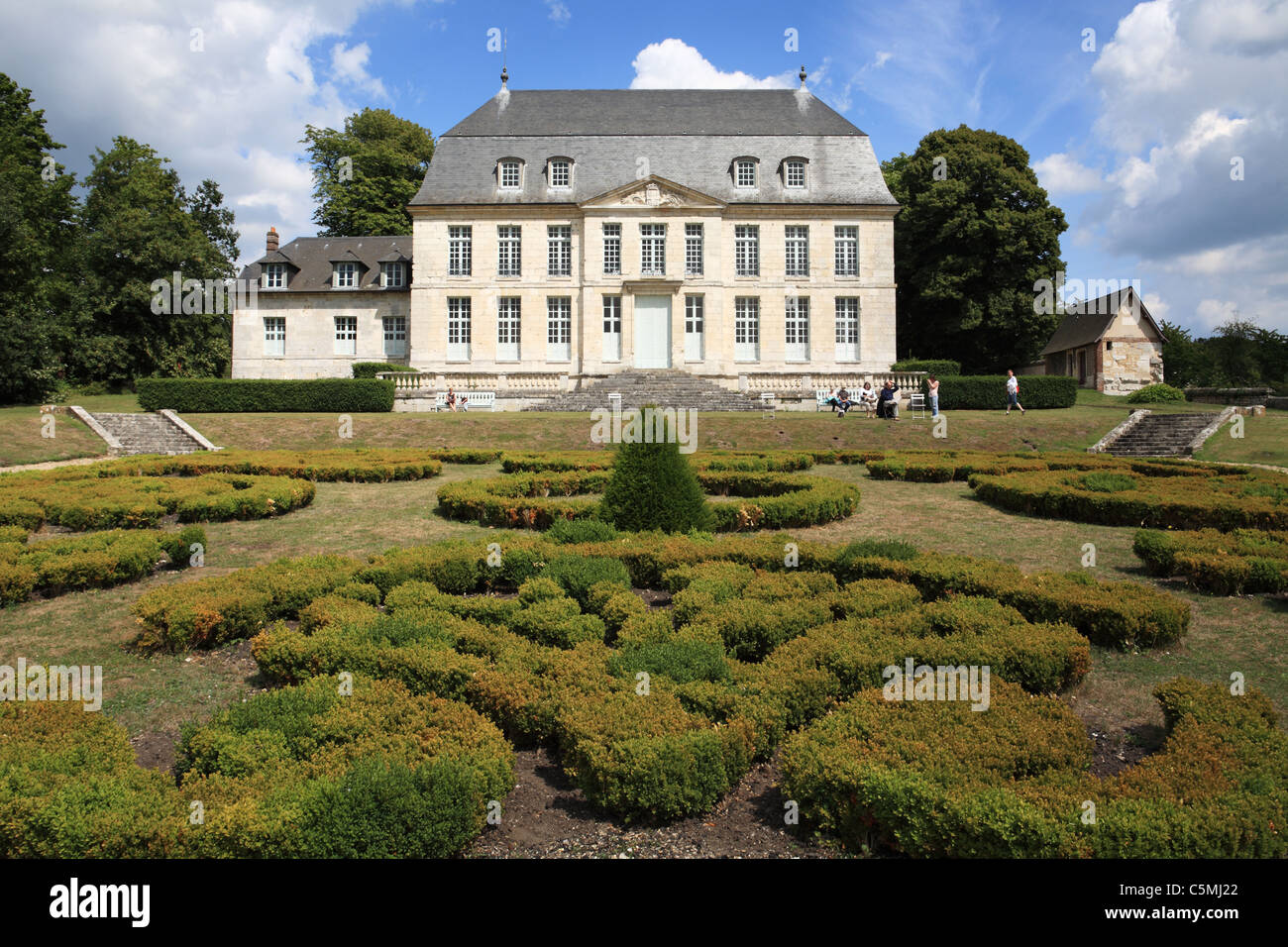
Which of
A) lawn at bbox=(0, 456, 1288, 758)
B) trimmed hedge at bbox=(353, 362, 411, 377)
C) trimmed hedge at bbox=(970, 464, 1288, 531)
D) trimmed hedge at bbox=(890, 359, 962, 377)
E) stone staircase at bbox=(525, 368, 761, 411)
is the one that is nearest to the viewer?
lawn at bbox=(0, 456, 1288, 758)

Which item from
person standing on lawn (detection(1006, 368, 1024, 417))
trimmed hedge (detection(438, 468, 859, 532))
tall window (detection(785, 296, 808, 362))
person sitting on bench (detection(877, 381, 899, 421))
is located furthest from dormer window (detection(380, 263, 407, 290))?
trimmed hedge (detection(438, 468, 859, 532))

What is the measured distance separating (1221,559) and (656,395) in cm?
2678

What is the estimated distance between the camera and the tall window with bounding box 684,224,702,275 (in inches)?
1511

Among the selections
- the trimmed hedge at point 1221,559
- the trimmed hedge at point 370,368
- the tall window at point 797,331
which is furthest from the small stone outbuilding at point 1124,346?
the trimmed hedge at point 1221,559

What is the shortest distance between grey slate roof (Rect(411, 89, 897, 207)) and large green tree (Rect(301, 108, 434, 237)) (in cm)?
1521

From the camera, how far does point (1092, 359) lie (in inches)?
1868

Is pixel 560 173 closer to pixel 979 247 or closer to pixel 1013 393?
pixel 979 247

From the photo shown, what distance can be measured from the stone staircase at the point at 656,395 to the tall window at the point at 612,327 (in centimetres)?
239

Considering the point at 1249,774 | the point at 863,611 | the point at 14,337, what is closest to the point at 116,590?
the point at 863,611

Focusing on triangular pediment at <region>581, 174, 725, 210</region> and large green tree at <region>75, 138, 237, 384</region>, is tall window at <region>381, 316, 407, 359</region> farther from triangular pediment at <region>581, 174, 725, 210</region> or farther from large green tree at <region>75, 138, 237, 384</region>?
triangular pediment at <region>581, 174, 725, 210</region>

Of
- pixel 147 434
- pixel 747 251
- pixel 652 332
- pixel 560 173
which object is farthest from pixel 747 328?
pixel 147 434
